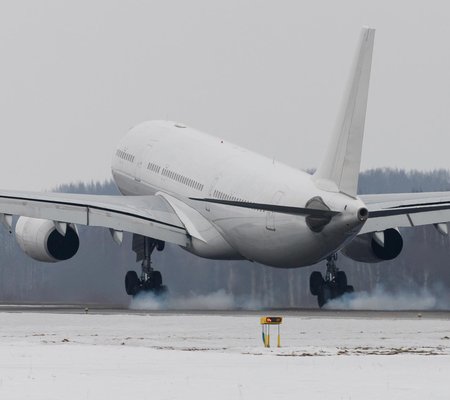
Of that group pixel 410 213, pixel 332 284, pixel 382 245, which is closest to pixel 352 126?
pixel 410 213

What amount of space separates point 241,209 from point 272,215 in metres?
2.91

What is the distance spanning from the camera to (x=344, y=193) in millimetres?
47219

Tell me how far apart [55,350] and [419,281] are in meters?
32.4

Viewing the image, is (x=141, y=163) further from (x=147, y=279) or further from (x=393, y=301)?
(x=393, y=301)

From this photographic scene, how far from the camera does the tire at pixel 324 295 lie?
56125mm

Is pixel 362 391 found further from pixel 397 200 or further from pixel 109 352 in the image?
pixel 397 200

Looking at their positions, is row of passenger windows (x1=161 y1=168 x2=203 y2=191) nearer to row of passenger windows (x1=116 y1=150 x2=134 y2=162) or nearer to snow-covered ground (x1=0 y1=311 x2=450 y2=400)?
row of passenger windows (x1=116 y1=150 x2=134 y2=162)

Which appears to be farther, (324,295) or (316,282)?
(316,282)

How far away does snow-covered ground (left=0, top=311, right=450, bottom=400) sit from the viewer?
23.9 metres

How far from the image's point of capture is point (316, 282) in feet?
187

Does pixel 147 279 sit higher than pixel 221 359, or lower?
higher

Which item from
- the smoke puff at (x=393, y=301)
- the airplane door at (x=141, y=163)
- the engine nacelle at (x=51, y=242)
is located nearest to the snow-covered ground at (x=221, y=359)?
the engine nacelle at (x=51, y=242)

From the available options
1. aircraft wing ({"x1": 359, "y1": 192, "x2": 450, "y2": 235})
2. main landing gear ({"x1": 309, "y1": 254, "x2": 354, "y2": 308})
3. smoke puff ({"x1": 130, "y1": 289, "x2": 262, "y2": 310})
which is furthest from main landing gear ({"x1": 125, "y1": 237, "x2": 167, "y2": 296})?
aircraft wing ({"x1": 359, "y1": 192, "x2": 450, "y2": 235})

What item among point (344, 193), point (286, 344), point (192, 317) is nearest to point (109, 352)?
point (286, 344)
